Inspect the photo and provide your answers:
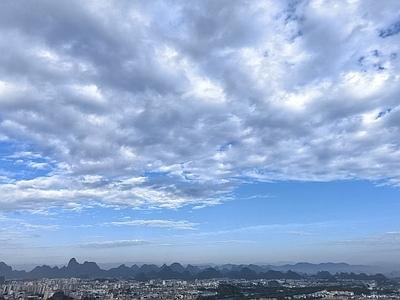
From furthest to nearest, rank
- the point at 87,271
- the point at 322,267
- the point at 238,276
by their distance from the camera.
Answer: the point at 322,267, the point at 87,271, the point at 238,276

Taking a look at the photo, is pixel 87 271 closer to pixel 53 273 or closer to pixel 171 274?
pixel 53 273

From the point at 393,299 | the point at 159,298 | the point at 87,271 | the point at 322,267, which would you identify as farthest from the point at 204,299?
the point at 322,267

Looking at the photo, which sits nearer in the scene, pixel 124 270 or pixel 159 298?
pixel 159 298

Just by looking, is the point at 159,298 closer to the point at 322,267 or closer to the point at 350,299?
the point at 350,299

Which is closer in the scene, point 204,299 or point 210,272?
point 204,299

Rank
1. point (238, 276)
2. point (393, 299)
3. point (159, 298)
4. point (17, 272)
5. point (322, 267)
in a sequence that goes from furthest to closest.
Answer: point (322, 267) → point (238, 276) → point (17, 272) → point (159, 298) → point (393, 299)

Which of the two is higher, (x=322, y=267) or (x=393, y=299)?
(x=322, y=267)

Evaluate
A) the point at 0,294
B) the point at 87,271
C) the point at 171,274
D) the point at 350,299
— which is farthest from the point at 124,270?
the point at 350,299

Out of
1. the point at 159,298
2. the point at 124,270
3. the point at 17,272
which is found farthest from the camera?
the point at 124,270

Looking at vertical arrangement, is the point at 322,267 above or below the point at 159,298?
above
